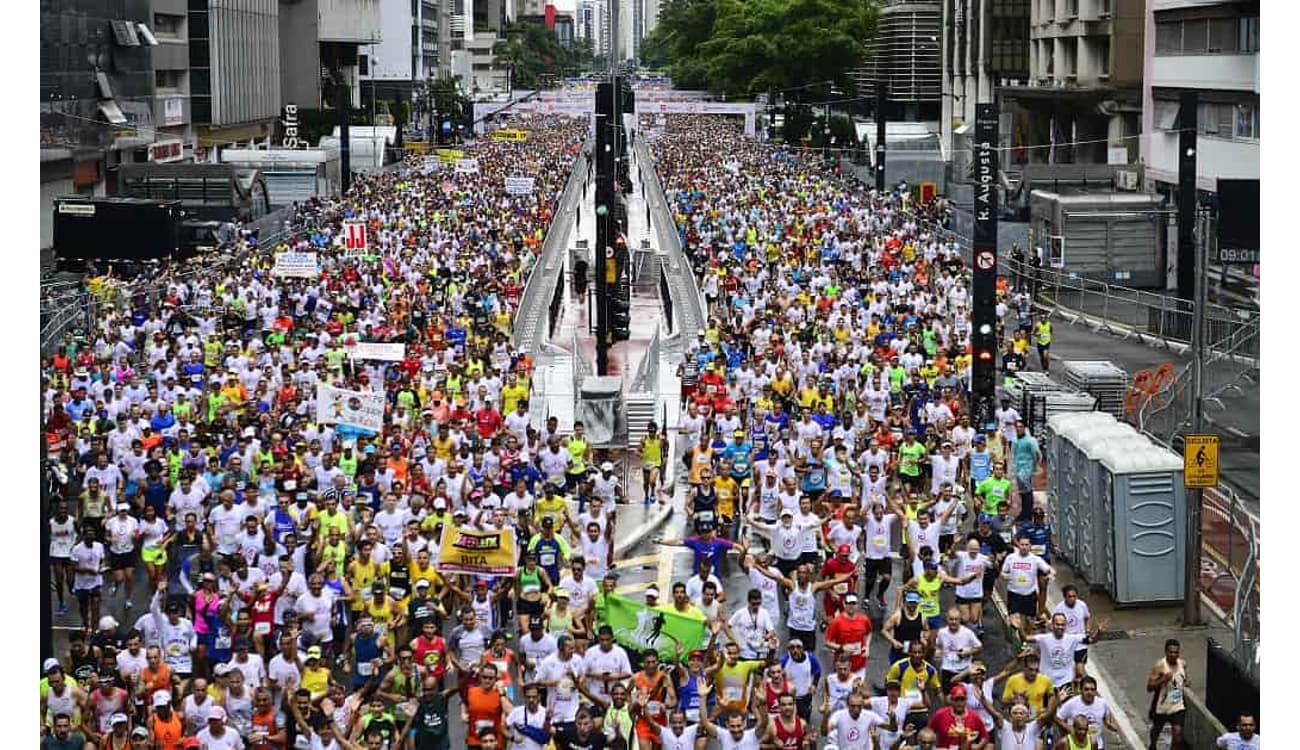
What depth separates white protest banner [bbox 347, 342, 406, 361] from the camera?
26922 mm

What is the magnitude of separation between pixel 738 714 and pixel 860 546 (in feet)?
17.7

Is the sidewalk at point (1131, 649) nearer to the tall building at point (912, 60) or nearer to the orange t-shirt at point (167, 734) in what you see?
the orange t-shirt at point (167, 734)

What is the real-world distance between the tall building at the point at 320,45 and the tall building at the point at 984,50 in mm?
30873

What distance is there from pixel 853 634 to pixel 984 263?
11.3m

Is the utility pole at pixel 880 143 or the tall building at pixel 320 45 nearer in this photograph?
the utility pole at pixel 880 143

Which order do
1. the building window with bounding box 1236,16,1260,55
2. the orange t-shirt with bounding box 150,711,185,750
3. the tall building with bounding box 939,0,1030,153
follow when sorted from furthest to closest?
the tall building with bounding box 939,0,1030,153
the building window with bounding box 1236,16,1260,55
the orange t-shirt with bounding box 150,711,185,750

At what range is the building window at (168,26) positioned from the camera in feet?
246

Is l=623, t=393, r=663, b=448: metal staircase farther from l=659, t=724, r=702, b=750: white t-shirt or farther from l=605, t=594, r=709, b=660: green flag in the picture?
l=659, t=724, r=702, b=750: white t-shirt

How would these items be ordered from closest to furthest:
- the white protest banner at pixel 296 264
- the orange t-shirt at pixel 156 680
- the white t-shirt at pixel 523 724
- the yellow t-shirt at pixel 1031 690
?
the white t-shirt at pixel 523 724 → the yellow t-shirt at pixel 1031 690 → the orange t-shirt at pixel 156 680 → the white protest banner at pixel 296 264

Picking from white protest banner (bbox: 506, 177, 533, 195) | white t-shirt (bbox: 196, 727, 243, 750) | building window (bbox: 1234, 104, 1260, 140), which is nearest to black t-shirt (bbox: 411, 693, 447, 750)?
white t-shirt (bbox: 196, 727, 243, 750)

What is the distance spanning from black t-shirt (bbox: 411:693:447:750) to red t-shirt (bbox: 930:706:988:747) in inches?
131

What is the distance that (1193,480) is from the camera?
57.1 ft

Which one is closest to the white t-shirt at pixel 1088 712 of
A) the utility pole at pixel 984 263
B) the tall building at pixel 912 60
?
the utility pole at pixel 984 263

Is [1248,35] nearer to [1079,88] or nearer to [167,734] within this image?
[1079,88]
